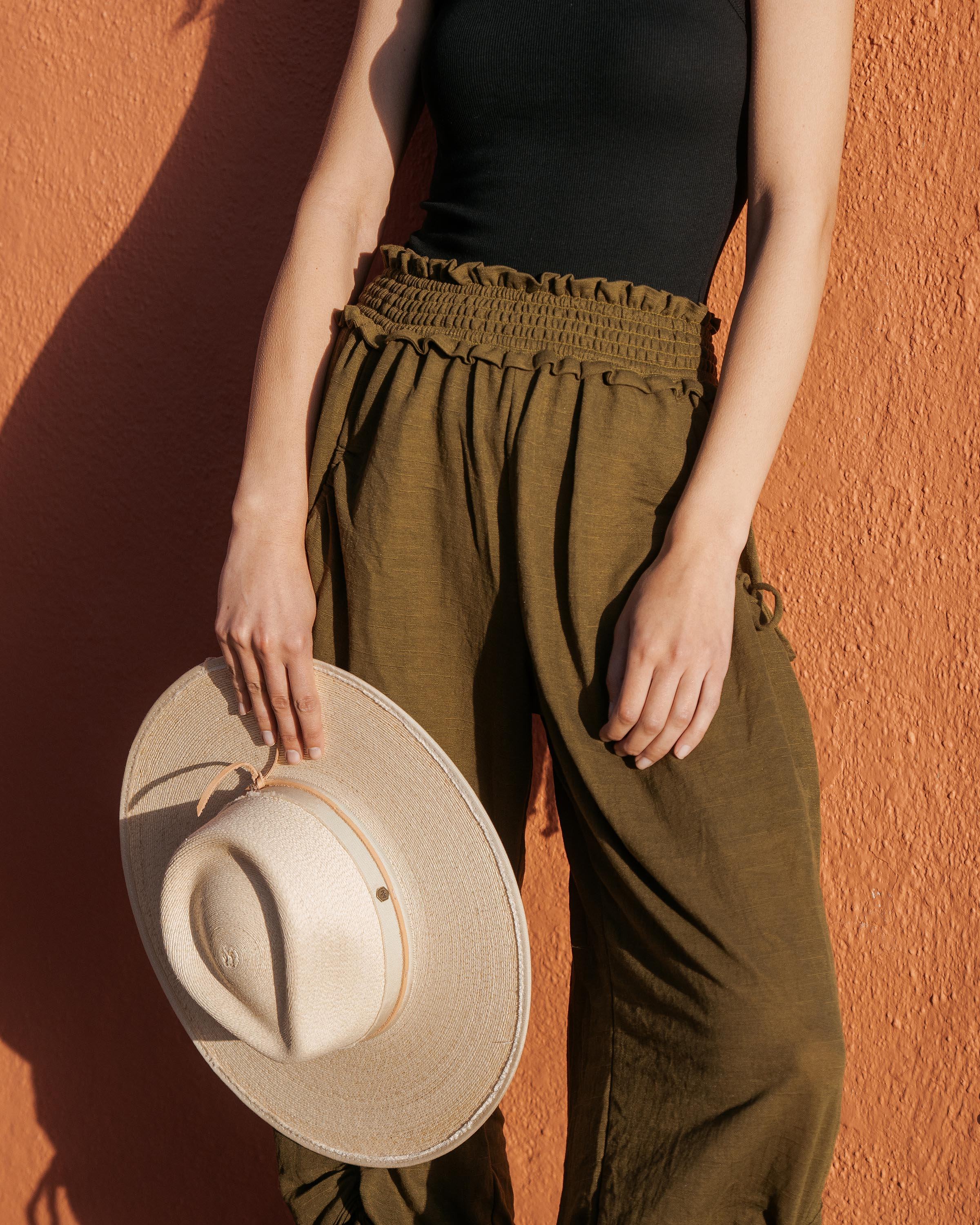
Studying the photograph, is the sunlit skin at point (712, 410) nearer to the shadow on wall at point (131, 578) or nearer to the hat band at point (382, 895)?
the hat band at point (382, 895)

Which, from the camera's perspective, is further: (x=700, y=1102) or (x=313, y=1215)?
(x=313, y=1215)

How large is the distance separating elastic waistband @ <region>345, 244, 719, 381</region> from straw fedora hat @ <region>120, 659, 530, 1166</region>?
39 centimetres

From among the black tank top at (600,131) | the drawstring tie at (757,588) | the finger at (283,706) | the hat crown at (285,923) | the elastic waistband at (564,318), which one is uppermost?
the black tank top at (600,131)

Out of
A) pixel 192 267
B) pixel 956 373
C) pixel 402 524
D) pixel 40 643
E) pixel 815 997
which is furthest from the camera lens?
pixel 40 643

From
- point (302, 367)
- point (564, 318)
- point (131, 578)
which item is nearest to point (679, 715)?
point (564, 318)

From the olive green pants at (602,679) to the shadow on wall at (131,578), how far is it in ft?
2.02

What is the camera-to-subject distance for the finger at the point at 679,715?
921 mm

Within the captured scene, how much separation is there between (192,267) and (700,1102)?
146 centimetres

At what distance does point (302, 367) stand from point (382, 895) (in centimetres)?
60

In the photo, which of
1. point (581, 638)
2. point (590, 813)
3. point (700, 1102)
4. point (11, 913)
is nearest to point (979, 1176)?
point (700, 1102)

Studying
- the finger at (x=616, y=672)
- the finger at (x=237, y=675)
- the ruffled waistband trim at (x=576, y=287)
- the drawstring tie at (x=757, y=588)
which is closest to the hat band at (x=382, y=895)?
the finger at (x=237, y=675)

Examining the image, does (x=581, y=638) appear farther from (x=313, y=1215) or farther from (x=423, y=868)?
(x=313, y=1215)

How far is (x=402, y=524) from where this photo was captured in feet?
3.44

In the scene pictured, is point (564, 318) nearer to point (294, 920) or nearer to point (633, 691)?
point (633, 691)
